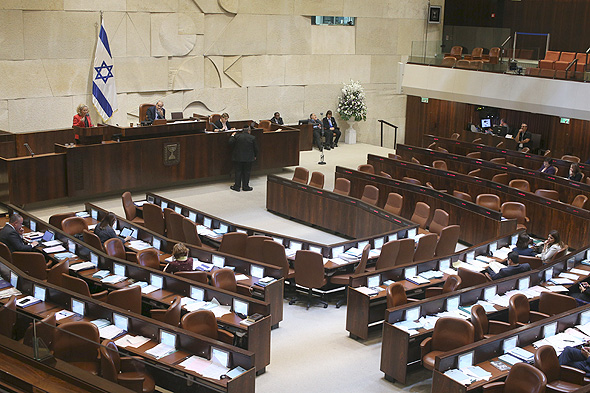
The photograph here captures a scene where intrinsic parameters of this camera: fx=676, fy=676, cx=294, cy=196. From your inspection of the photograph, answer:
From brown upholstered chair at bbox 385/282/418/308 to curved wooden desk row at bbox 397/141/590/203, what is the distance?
21.9 ft

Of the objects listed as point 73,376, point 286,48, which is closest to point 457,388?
point 73,376

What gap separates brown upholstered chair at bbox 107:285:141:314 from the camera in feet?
25.0

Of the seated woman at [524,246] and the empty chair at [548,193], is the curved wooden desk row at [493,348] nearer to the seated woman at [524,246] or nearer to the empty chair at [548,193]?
the seated woman at [524,246]

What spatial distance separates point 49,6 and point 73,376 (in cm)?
1314

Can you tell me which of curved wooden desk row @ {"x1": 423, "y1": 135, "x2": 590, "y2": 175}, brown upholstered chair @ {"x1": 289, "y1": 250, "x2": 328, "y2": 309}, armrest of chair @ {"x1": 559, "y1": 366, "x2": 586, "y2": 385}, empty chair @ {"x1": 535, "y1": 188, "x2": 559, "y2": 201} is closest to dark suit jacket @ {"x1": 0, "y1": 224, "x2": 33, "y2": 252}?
brown upholstered chair @ {"x1": 289, "y1": 250, "x2": 328, "y2": 309}

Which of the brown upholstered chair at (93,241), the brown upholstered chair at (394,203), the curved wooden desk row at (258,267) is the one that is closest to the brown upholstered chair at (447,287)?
the curved wooden desk row at (258,267)

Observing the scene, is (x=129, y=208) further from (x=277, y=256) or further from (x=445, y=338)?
(x=445, y=338)

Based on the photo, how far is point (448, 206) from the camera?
42.0 feet

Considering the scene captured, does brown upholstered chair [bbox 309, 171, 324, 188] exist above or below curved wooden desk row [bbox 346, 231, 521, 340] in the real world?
above

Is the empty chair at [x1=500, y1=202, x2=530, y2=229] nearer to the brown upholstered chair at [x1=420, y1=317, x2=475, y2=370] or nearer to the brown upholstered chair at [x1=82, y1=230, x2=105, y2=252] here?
the brown upholstered chair at [x1=420, y1=317, x2=475, y2=370]

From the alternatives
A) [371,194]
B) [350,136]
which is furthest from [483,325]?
[350,136]

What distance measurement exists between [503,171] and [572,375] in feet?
29.4

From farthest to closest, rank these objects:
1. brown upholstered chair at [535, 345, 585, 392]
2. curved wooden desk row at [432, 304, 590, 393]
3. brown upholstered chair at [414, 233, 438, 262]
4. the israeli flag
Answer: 1. the israeli flag
2. brown upholstered chair at [414, 233, 438, 262]
3. brown upholstered chair at [535, 345, 585, 392]
4. curved wooden desk row at [432, 304, 590, 393]

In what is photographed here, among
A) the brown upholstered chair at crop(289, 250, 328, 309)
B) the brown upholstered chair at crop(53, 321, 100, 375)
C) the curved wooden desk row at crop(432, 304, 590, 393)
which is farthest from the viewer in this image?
the brown upholstered chair at crop(289, 250, 328, 309)
